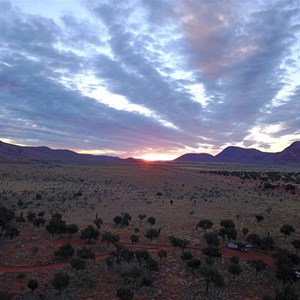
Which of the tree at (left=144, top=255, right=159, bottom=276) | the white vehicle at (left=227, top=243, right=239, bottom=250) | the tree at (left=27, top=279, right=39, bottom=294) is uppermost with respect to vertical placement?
the white vehicle at (left=227, top=243, right=239, bottom=250)

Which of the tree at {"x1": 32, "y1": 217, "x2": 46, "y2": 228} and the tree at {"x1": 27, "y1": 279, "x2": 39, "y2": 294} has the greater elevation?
the tree at {"x1": 32, "y1": 217, "x2": 46, "y2": 228}

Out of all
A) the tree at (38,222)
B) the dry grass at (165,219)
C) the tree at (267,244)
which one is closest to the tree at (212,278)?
the dry grass at (165,219)

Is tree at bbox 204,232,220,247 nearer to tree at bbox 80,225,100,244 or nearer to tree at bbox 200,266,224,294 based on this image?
tree at bbox 200,266,224,294

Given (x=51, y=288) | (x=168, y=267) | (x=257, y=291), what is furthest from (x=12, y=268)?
(x=257, y=291)

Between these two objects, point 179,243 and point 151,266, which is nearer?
point 151,266

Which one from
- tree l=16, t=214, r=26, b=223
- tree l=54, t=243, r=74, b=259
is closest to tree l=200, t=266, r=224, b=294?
tree l=54, t=243, r=74, b=259

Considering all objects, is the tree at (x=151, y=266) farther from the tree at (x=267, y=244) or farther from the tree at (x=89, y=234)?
the tree at (x=267, y=244)

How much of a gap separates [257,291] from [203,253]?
5.24 meters

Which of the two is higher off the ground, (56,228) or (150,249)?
(56,228)

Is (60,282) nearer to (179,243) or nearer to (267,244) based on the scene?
(179,243)

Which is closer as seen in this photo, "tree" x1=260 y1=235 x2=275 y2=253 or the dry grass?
the dry grass

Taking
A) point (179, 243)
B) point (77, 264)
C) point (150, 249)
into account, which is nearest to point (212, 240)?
point (179, 243)

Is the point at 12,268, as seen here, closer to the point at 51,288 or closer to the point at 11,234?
the point at 51,288

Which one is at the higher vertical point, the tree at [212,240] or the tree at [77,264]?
the tree at [212,240]
